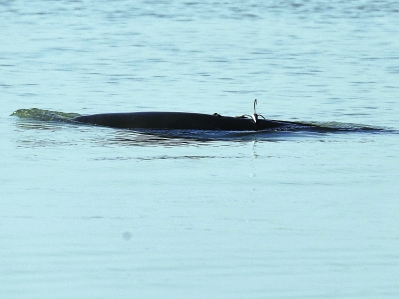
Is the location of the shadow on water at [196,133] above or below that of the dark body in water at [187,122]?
below

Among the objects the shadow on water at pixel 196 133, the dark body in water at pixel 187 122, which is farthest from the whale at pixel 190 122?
the shadow on water at pixel 196 133

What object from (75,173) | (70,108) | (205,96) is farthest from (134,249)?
(205,96)

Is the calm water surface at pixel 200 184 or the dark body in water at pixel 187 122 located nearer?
the calm water surface at pixel 200 184

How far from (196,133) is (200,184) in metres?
4.02

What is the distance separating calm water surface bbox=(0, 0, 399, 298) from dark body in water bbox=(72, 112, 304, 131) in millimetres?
448

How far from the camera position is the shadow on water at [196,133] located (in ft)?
47.7

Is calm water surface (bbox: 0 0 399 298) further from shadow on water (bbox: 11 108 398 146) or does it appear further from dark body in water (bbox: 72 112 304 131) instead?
dark body in water (bbox: 72 112 304 131)

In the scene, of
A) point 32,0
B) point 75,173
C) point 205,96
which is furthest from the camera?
point 32,0

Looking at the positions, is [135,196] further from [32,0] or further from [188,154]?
[32,0]

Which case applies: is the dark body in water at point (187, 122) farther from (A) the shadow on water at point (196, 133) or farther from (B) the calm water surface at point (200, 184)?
(B) the calm water surface at point (200, 184)

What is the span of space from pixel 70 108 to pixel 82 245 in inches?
383

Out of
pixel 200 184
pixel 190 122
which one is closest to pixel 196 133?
pixel 190 122

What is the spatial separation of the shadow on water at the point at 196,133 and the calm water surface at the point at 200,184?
0.22ft

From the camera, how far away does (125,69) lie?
24641 millimetres
